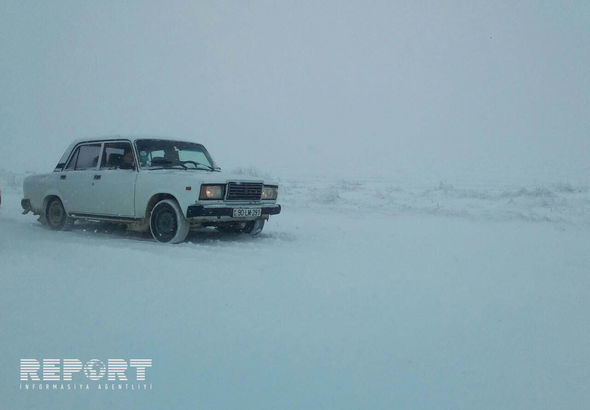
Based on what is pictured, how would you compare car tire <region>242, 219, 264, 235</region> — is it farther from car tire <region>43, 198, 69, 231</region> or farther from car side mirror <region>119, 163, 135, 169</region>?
car tire <region>43, 198, 69, 231</region>

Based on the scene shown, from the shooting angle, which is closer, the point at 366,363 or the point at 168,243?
the point at 366,363

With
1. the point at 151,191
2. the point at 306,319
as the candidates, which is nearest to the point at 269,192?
the point at 151,191

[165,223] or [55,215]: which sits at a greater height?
[165,223]

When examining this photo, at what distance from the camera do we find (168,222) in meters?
7.03

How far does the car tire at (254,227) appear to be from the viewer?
26.6ft

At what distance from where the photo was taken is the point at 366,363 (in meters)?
3.06

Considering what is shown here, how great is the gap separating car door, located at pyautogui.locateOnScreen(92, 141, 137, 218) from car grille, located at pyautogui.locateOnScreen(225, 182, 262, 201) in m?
1.48

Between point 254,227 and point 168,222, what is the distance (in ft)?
5.17

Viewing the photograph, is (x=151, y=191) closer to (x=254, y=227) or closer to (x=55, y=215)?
(x=254, y=227)

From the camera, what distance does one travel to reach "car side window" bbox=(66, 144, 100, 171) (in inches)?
320

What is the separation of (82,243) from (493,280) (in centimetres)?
540

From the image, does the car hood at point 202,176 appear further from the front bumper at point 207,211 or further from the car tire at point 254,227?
the car tire at point 254,227

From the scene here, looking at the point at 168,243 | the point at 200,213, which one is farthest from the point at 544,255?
the point at 168,243

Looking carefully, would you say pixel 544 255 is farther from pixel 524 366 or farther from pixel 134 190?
pixel 134 190
